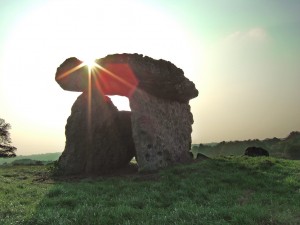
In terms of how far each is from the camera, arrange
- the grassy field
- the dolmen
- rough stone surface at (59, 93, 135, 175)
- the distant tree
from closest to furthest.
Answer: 1. the grassy field
2. the dolmen
3. rough stone surface at (59, 93, 135, 175)
4. the distant tree

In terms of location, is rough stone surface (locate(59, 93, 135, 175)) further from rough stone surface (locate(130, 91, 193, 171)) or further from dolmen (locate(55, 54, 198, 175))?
rough stone surface (locate(130, 91, 193, 171))

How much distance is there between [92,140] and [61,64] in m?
6.42

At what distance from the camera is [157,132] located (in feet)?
92.4

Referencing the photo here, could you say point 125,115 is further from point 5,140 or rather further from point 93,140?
point 5,140

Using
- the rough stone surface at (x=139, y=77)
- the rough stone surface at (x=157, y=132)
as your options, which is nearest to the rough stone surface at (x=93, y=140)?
the rough stone surface at (x=139, y=77)

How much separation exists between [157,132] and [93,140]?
19.2ft

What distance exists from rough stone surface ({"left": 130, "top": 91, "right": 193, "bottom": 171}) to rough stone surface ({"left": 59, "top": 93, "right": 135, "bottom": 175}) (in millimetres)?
3941

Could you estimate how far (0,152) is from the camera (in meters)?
65.9

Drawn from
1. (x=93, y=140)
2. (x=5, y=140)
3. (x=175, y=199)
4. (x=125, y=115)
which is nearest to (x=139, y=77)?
(x=125, y=115)

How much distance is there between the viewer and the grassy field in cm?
1369

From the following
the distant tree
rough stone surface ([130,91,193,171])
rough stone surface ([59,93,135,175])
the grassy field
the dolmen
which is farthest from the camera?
the distant tree

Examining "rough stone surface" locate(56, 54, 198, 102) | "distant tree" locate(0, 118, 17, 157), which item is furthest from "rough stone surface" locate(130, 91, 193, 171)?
"distant tree" locate(0, 118, 17, 157)

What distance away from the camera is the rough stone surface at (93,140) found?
30.8 meters

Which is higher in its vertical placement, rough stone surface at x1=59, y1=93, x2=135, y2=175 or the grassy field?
rough stone surface at x1=59, y1=93, x2=135, y2=175
